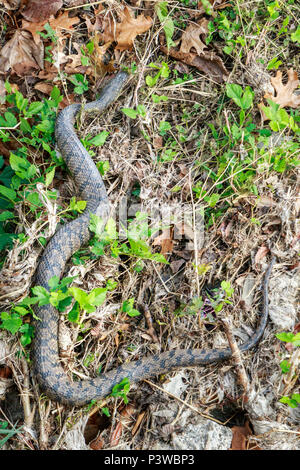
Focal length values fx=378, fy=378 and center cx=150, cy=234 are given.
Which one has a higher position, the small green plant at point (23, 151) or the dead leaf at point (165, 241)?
the small green plant at point (23, 151)

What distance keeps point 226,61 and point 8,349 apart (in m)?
4.46

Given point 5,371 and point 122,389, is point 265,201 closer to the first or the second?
point 122,389

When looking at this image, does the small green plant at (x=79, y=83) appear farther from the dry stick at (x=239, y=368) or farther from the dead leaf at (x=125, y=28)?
the dry stick at (x=239, y=368)

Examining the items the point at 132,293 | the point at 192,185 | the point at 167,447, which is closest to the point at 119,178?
the point at 192,185

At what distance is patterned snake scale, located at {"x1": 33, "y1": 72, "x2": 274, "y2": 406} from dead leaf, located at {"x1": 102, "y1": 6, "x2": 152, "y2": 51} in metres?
1.60

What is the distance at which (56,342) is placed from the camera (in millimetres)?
4000

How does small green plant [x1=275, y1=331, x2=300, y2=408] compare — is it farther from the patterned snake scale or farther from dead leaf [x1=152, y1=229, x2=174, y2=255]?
dead leaf [x1=152, y1=229, x2=174, y2=255]

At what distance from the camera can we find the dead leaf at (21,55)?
4.81m

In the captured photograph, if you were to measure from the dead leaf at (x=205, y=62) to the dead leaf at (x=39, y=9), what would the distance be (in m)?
1.46

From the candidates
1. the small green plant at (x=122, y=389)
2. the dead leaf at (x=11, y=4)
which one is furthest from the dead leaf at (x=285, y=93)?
the small green plant at (x=122, y=389)

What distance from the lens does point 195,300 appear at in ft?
13.5

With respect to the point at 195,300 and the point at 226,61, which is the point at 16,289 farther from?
the point at 226,61

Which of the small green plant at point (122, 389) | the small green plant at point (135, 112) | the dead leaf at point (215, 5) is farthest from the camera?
the dead leaf at point (215, 5)

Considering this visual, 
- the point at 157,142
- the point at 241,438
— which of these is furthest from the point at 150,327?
the point at 157,142
